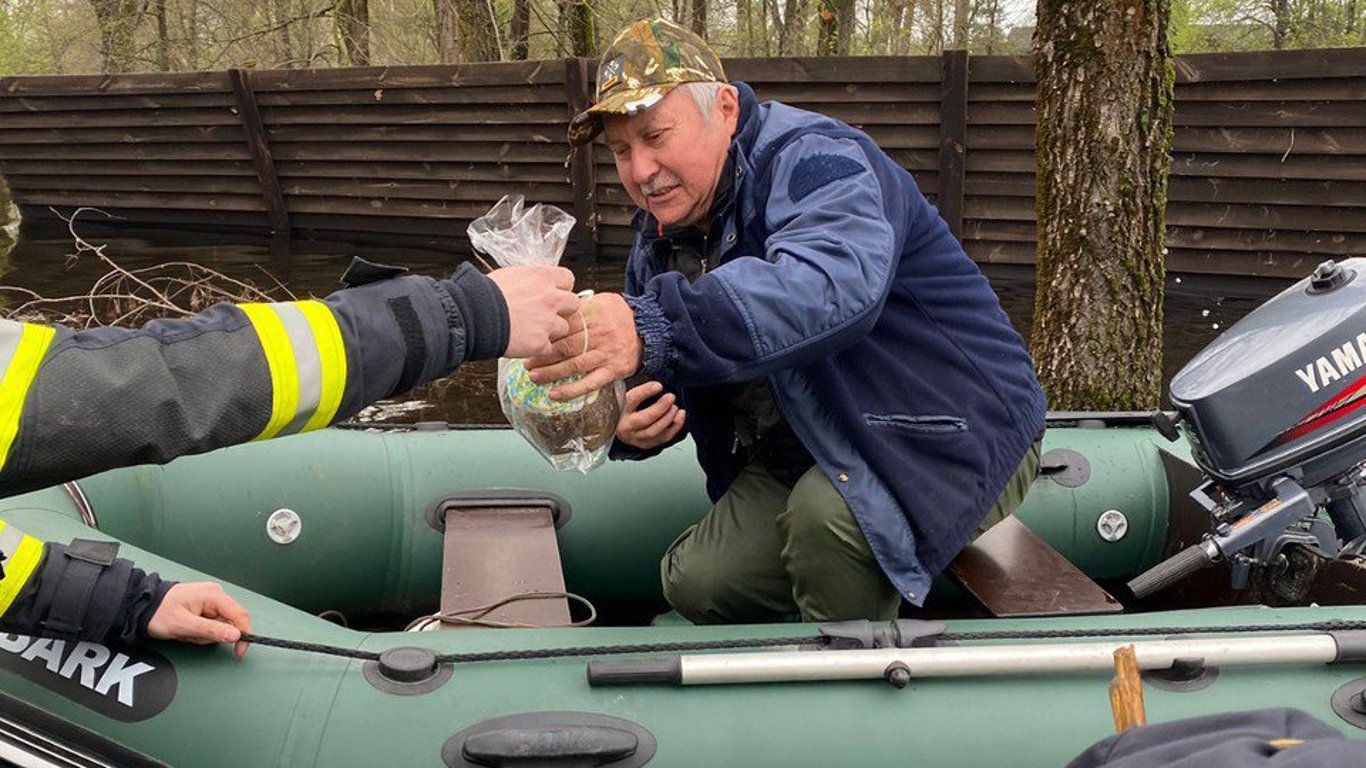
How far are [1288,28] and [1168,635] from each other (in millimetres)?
14193

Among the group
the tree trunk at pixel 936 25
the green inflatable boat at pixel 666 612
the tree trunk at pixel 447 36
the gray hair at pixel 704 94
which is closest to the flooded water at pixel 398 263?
the tree trunk at pixel 447 36

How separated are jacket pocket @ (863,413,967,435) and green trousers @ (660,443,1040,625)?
157 mm

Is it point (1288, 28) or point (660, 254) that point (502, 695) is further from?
point (1288, 28)

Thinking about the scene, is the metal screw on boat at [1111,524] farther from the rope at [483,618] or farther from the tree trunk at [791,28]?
the tree trunk at [791,28]

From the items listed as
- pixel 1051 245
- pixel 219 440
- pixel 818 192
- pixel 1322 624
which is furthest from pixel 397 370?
pixel 1051 245

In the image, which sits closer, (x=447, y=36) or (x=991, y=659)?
(x=991, y=659)

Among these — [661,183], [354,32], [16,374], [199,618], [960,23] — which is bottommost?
[199,618]

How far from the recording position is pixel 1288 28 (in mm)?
14438

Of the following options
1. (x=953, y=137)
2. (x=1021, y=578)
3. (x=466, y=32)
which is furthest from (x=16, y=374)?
(x=466, y=32)

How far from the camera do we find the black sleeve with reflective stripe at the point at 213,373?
148cm

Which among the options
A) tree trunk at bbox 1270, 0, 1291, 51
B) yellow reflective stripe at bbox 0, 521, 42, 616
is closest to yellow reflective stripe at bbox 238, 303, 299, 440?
yellow reflective stripe at bbox 0, 521, 42, 616

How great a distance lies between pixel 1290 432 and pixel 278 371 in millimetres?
1999

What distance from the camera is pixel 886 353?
2.43 m

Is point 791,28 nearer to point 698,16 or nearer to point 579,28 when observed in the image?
point 698,16
